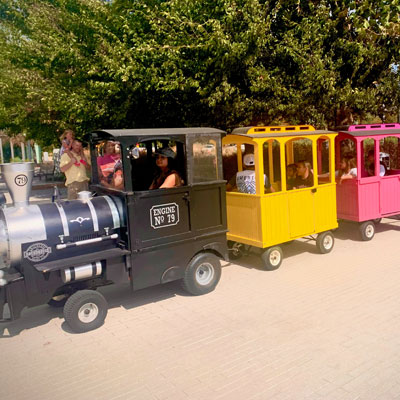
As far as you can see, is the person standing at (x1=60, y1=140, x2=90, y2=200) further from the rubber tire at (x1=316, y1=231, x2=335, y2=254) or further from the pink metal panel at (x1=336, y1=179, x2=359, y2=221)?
the pink metal panel at (x1=336, y1=179, x2=359, y2=221)

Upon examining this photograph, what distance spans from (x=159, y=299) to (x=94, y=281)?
109 centimetres

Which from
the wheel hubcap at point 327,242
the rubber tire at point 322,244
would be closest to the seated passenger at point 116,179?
the rubber tire at point 322,244

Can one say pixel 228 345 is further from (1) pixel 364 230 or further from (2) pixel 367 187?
(2) pixel 367 187

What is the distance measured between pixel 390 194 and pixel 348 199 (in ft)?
3.78

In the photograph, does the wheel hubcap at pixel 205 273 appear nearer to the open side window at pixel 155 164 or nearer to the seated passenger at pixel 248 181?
the open side window at pixel 155 164

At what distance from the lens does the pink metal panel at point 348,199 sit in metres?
8.83

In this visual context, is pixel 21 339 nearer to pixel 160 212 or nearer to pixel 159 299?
pixel 159 299

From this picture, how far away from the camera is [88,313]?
17.3 ft

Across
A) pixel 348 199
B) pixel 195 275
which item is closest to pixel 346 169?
pixel 348 199

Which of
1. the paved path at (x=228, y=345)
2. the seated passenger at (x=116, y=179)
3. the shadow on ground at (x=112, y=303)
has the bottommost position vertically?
the paved path at (x=228, y=345)

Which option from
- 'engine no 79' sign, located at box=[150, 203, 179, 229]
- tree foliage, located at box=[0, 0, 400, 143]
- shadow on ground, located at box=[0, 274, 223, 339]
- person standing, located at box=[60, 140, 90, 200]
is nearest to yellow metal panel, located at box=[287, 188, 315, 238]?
shadow on ground, located at box=[0, 274, 223, 339]

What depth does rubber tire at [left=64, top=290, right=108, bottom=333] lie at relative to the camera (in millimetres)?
5078

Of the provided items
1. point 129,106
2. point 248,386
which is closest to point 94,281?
point 248,386

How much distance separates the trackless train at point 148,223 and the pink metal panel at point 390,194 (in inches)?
63.7
